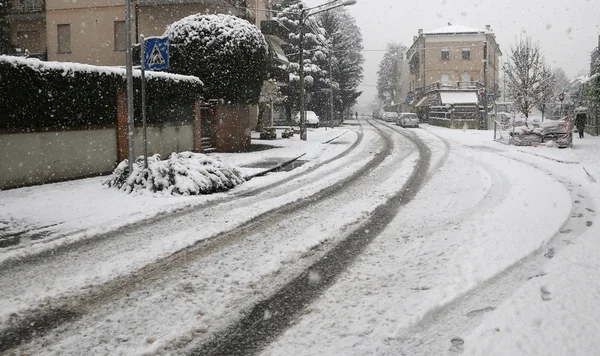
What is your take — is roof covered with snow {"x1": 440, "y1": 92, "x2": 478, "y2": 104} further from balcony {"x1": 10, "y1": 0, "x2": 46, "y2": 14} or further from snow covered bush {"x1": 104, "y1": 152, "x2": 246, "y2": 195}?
snow covered bush {"x1": 104, "y1": 152, "x2": 246, "y2": 195}

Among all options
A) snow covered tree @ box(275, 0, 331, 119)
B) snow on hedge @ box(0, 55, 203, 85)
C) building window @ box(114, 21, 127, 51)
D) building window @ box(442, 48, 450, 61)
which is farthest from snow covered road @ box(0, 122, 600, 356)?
building window @ box(442, 48, 450, 61)

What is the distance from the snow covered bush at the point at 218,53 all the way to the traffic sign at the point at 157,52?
815 cm

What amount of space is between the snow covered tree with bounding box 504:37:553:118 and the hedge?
25268 millimetres

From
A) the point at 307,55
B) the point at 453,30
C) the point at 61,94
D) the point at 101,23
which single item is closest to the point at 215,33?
the point at 61,94

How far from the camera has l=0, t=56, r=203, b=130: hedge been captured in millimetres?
10406

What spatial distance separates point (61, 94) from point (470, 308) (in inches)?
444

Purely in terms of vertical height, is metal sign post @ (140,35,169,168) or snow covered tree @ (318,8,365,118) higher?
snow covered tree @ (318,8,365,118)

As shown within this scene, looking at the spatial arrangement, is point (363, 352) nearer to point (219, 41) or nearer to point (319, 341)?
point (319, 341)

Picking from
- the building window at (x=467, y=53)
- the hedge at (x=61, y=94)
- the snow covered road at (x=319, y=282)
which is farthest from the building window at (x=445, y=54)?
the snow covered road at (x=319, y=282)

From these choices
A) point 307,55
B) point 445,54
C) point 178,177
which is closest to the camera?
point 178,177

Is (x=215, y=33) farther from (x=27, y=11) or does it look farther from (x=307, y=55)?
(x=307, y=55)

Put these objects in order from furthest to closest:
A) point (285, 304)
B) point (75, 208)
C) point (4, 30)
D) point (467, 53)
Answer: point (467, 53) → point (4, 30) → point (75, 208) → point (285, 304)

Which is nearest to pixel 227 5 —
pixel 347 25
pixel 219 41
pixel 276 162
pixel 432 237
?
pixel 219 41

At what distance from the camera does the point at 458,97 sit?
5103cm
